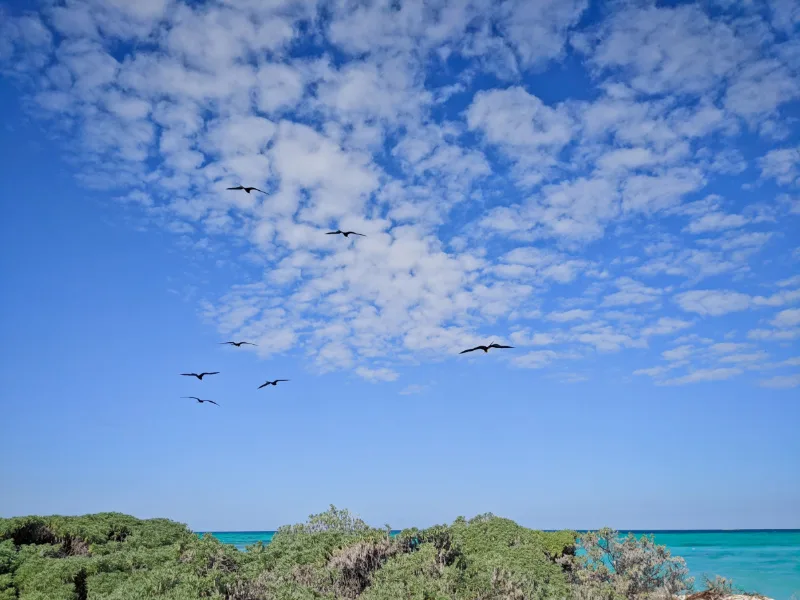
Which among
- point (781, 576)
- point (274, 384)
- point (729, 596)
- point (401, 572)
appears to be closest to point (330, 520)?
point (274, 384)

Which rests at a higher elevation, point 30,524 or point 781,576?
point 30,524

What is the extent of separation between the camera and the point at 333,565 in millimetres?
15414

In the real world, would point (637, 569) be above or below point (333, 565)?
below

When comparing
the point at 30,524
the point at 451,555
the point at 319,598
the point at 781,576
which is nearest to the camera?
the point at 319,598

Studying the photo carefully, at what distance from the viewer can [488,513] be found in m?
21.8

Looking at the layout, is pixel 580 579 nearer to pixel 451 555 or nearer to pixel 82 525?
pixel 451 555

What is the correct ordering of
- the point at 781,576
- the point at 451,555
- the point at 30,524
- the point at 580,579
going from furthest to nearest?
the point at 781,576, the point at 30,524, the point at 580,579, the point at 451,555

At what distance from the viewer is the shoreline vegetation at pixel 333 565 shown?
12.7 meters

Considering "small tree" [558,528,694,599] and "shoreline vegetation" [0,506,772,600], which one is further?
"small tree" [558,528,694,599]

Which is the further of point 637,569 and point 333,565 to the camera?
point 637,569

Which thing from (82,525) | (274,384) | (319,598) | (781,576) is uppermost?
(274,384)

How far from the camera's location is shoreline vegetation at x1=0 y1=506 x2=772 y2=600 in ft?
41.8

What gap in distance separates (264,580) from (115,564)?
460 centimetres

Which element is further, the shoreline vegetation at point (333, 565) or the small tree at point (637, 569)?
the small tree at point (637, 569)
